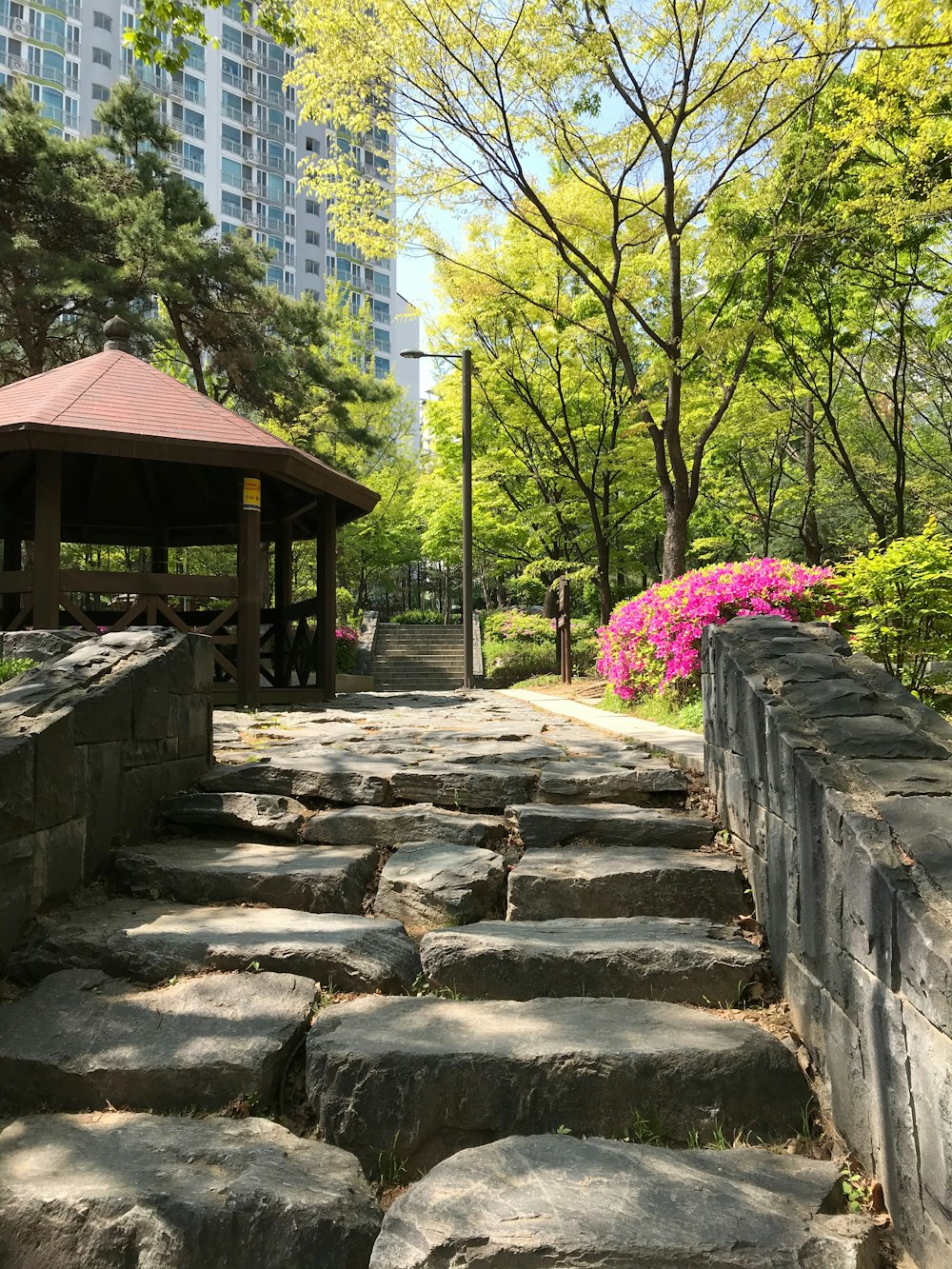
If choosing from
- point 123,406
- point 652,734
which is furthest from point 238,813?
point 123,406

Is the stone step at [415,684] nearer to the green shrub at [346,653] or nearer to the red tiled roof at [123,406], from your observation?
the green shrub at [346,653]

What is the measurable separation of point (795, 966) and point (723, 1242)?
980mm

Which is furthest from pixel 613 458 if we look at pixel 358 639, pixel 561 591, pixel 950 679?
pixel 950 679

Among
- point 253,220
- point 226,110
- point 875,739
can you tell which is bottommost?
point 875,739

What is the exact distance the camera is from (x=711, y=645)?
156 inches

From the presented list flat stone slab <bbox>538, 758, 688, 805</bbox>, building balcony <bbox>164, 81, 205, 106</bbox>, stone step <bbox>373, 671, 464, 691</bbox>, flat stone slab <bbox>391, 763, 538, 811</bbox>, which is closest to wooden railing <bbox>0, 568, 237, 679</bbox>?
flat stone slab <bbox>391, 763, 538, 811</bbox>

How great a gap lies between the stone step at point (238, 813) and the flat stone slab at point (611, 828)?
1028mm

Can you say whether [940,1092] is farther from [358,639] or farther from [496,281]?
[358,639]

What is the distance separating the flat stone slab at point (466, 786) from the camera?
3.97 metres

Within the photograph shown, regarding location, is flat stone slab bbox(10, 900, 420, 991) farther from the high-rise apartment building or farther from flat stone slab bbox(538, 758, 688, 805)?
the high-rise apartment building

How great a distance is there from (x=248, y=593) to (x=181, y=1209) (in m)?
6.96

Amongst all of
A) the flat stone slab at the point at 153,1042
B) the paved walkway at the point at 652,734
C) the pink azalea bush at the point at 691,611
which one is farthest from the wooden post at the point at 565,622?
the flat stone slab at the point at 153,1042

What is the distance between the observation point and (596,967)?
266 centimetres

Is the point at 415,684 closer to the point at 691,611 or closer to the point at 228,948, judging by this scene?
the point at 691,611
